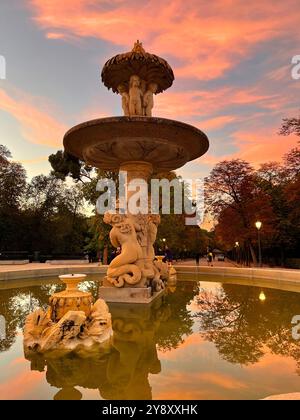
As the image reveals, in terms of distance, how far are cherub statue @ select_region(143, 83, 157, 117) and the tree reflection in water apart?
20.6ft

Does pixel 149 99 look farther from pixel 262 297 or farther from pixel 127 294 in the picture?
pixel 262 297

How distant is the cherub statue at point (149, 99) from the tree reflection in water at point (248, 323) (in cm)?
628

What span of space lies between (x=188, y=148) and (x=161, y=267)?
4641 mm

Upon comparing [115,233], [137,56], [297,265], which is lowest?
[297,265]

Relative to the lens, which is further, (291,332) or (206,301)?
(206,301)

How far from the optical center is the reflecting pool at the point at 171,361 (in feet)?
12.4

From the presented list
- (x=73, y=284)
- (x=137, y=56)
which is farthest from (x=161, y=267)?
(x=137, y=56)

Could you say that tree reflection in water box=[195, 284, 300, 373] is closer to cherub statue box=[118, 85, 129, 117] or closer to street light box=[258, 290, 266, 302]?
street light box=[258, 290, 266, 302]

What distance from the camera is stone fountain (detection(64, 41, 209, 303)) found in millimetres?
8414

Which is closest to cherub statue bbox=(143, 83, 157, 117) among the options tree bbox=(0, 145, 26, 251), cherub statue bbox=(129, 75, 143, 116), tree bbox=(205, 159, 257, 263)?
cherub statue bbox=(129, 75, 143, 116)

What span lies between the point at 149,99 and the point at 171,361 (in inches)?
340

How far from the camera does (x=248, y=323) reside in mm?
7070
